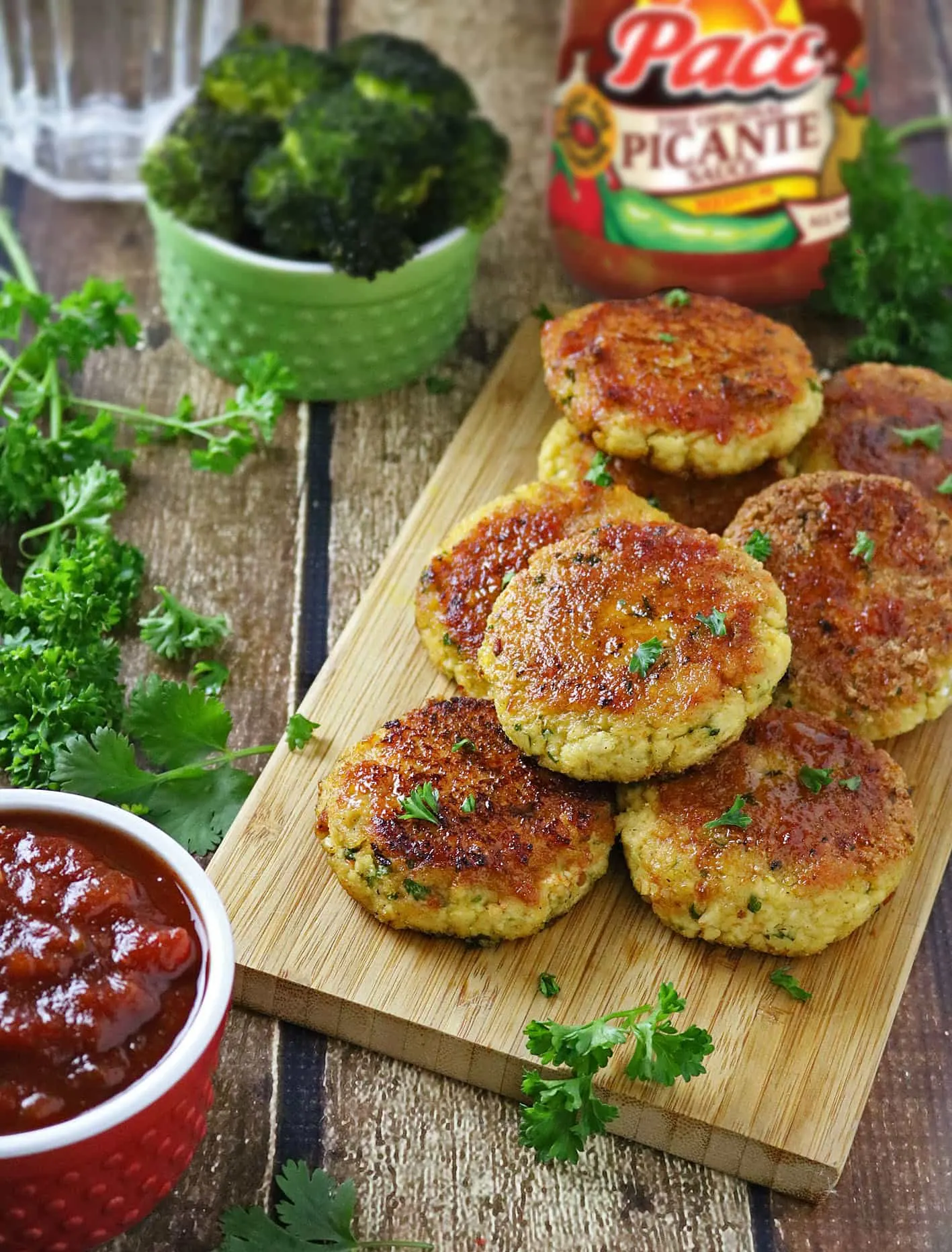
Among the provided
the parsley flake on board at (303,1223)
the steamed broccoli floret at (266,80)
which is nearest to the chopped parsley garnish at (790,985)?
the parsley flake on board at (303,1223)

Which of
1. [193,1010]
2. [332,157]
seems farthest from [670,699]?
[332,157]

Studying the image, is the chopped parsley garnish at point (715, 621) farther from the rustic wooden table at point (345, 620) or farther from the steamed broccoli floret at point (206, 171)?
the steamed broccoli floret at point (206, 171)

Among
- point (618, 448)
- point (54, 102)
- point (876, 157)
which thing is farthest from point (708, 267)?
point (54, 102)

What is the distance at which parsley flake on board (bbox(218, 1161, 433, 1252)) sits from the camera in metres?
2.43

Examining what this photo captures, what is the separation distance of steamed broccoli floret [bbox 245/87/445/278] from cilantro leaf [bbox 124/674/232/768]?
1.07 metres

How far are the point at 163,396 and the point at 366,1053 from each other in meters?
1.82

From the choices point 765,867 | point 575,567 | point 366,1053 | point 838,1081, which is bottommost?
point 366,1053

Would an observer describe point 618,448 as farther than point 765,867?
Yes

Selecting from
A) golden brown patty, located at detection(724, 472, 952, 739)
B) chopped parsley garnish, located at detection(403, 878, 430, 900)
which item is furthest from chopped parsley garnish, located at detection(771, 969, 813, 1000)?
chopped parsley garnish, located at detection(403, 878, 430, 900)

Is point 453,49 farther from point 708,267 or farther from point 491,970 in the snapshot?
point 491,970

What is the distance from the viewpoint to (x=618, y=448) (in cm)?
313

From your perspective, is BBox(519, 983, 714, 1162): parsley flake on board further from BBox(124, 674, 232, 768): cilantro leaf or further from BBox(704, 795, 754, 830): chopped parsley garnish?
BBox(124, 674, 232, 768): cilantro leaf

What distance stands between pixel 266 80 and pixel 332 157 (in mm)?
396

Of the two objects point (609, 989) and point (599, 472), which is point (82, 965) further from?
point (599, 472)
